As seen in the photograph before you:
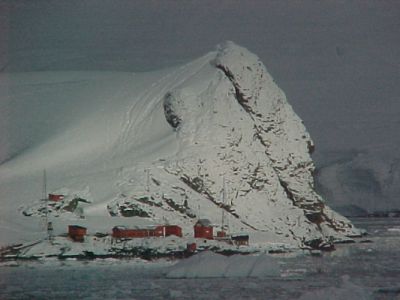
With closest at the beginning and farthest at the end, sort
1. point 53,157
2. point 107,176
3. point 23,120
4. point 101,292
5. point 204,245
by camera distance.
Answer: point 101,292 < point 204,245 < point 107,176 < point 53,157 < point 23,120

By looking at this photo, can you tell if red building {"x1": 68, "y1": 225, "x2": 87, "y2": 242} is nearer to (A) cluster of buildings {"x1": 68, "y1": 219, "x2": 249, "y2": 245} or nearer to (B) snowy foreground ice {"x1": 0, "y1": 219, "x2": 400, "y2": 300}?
(A) cluster of buildings {"x1": 68, "y1": 219, "x2": 249, "y2": 245}

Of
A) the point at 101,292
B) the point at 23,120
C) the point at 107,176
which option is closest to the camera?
the point at 101,292

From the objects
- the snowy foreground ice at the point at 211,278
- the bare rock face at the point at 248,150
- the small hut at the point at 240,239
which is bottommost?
the snowy foreground ice at the point at 211,278

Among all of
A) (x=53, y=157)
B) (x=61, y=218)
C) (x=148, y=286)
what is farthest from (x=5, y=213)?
(x=148, y=286)

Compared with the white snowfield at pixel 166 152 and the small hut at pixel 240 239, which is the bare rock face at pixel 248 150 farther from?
the small hut at pixel 240 239

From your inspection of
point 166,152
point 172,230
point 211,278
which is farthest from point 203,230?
point 211,278

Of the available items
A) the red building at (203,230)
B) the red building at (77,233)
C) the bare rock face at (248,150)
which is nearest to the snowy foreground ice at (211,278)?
the red building at (77,233)

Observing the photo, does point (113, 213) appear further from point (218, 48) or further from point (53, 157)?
point (218, 48)
